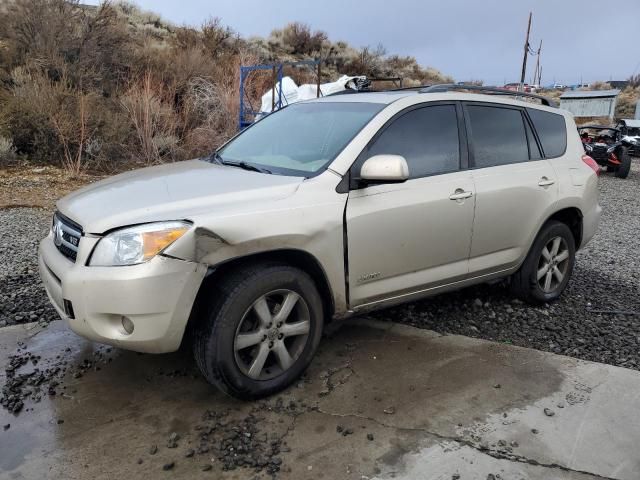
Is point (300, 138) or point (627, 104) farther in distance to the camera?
point (627, 104)

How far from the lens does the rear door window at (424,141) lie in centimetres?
350

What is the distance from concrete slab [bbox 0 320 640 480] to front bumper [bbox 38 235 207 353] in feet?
1.66

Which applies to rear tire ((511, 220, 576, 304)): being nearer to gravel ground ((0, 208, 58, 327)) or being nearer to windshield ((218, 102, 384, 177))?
windshield ((218, 102, 384, 177))

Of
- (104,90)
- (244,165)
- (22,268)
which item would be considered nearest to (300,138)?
(244,165)

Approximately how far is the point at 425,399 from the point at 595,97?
101ft

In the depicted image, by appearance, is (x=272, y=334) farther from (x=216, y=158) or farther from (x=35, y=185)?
(x=35, y=185)

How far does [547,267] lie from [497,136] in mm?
1230

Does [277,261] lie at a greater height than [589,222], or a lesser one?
greater

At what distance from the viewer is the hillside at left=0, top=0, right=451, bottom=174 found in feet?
33.9

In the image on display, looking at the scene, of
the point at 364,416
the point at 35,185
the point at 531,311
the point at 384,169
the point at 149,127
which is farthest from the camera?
the point at 149,127

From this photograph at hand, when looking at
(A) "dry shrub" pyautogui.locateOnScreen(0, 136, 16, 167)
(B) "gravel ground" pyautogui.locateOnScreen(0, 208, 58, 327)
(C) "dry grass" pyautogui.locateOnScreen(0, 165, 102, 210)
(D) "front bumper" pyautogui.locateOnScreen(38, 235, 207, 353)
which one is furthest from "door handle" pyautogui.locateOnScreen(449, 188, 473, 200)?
(A) "dry shrub" pyautogui.locateOnScreen(0, 136, 16, 167)

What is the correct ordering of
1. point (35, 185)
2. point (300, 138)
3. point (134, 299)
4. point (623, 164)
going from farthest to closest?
1. point (623, 164)
2. point (35, 185)
3. point (300, 138)
4. point (134, 299)

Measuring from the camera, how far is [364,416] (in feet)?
9.66

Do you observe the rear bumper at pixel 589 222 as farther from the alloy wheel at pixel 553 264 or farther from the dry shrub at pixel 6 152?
the dry shrub at pixel 6 152
